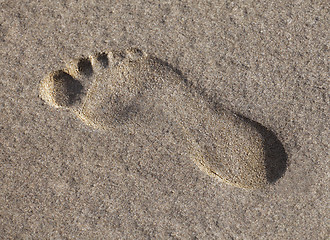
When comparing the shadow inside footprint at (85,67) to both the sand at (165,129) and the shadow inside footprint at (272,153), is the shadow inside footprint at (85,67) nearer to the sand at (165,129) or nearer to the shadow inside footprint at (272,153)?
the sand at (165,129)

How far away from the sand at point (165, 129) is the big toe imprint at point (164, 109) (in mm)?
27

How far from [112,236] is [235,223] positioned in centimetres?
51

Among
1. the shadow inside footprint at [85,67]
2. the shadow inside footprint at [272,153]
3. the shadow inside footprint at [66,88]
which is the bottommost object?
the shadow inside footprint at [66,88]

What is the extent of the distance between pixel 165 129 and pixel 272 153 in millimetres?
432

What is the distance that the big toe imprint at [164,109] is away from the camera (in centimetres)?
127

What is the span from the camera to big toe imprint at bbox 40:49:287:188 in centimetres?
127

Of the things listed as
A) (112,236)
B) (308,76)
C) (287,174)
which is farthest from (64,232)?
(308,76)

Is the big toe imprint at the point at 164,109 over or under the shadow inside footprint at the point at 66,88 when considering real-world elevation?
over

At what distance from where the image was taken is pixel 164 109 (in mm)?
1314

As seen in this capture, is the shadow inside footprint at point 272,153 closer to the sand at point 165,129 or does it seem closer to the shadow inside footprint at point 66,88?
the sand at point 165,129

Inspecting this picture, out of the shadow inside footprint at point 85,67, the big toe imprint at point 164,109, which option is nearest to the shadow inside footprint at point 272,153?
the big toe imprint at point 164,109

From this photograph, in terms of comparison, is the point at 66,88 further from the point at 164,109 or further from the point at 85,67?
the point at 164,109

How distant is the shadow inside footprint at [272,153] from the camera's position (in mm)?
1305

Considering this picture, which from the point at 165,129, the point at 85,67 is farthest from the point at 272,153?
the point at 85,67
